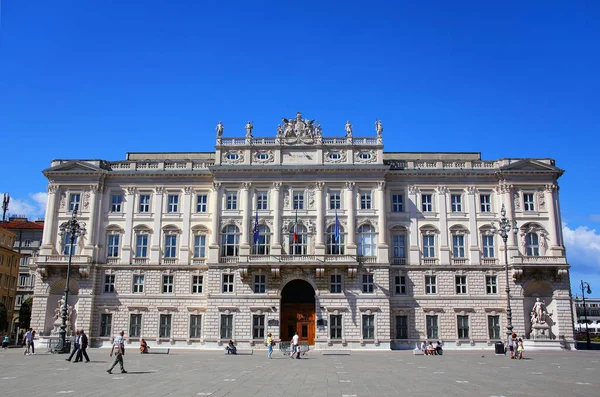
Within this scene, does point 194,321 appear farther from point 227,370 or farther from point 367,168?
point 227,370

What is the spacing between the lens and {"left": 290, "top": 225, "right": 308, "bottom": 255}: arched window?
187 ft

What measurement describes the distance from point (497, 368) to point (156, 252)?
37449 millimetres

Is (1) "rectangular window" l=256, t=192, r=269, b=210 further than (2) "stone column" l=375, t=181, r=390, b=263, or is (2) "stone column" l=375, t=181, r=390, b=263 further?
(1) "rectangular window" l=256, t=192, r=269, b=210

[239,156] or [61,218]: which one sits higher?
[239,156]

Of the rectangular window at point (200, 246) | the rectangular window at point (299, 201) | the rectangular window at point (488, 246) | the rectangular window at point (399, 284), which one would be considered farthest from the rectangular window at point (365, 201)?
the rectangular window at point (200, 246)

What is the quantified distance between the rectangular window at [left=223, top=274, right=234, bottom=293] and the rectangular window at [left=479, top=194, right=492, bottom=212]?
26552 millimetres

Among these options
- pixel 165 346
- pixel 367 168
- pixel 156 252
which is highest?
pixel 367 168

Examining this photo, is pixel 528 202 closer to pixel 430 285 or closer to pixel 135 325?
pixel 430 285

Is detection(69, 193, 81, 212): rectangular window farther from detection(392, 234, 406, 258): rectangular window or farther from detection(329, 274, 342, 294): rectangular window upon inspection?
detection(392, 234, 406, 258): rectangular window

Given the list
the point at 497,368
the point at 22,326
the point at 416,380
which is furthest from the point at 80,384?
the point at 22,326

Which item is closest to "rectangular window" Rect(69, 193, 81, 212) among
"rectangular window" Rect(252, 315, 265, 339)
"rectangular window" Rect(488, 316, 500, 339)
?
"rectangular window" Rect(252, 315, 265, 339)

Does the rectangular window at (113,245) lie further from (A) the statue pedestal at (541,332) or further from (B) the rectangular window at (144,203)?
(A) the statue pedestal at (541,332)

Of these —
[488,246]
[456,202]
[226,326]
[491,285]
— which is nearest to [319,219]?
[226,326]

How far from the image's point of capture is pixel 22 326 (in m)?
78.0
